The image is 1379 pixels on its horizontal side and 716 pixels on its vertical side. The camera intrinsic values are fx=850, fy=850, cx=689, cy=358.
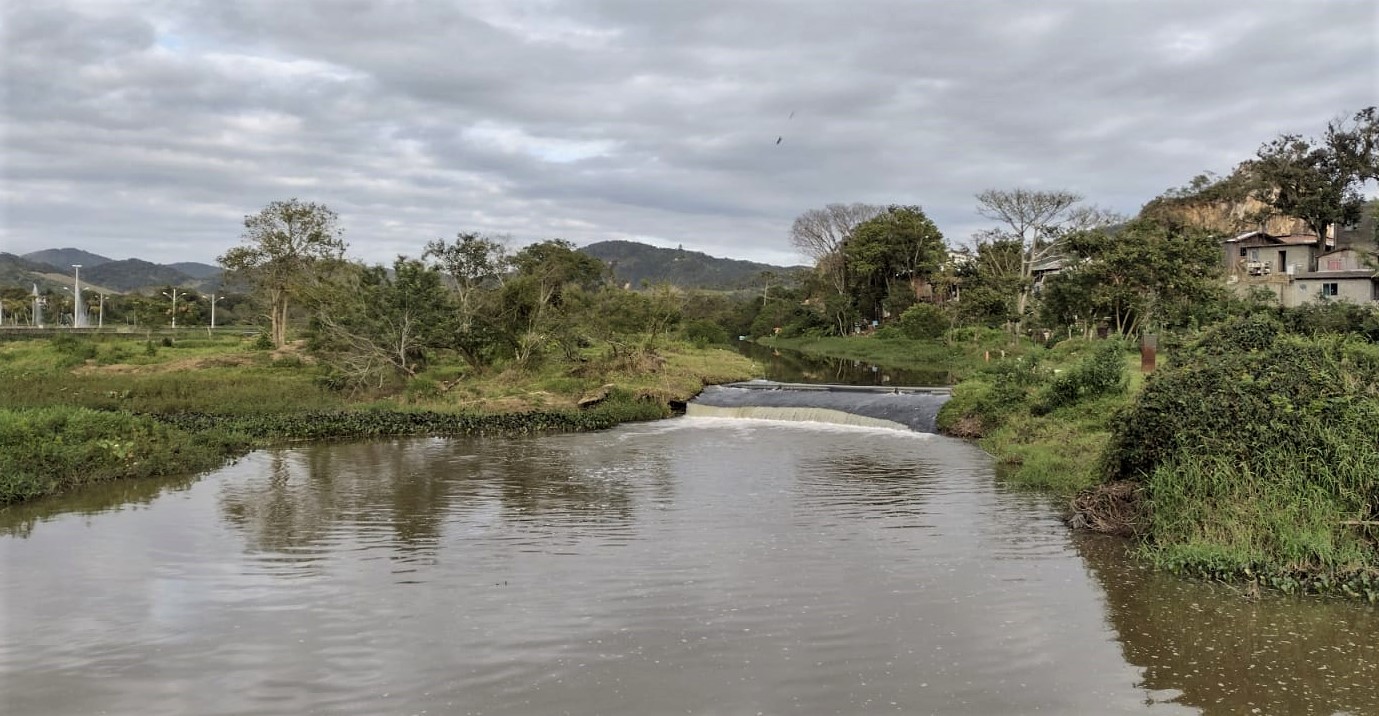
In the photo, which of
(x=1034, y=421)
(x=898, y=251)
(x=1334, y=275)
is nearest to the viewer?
(x=1034, y=421)

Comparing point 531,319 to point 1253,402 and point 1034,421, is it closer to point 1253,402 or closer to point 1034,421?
point 1034,421

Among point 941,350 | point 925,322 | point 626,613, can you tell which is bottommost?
point 626,613

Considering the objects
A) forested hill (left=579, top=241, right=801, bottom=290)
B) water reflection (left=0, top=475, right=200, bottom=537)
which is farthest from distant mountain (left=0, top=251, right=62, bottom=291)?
water reflection (left=0, top=475, right=200, bottom=537)

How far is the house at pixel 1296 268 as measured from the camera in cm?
4144

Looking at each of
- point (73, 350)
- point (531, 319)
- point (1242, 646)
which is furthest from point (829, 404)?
point (73, 350)

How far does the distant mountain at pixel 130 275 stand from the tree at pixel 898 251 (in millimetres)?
143885

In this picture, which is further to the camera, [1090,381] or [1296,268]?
[1296,268]

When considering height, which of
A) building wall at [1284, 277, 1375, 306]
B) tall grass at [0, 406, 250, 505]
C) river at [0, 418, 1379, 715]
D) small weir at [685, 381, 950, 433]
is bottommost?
river at [0, 418, 1379, 715]

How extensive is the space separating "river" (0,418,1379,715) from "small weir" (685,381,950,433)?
28.5ft

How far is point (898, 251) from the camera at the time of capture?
58.1m

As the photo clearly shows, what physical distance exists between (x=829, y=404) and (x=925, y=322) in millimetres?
27789

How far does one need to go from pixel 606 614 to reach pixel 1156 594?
18.6 ft

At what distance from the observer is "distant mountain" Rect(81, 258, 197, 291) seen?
162 m

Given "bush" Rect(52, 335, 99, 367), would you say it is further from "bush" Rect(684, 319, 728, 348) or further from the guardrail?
"bush" Rect(684, 319, 728, 348)
